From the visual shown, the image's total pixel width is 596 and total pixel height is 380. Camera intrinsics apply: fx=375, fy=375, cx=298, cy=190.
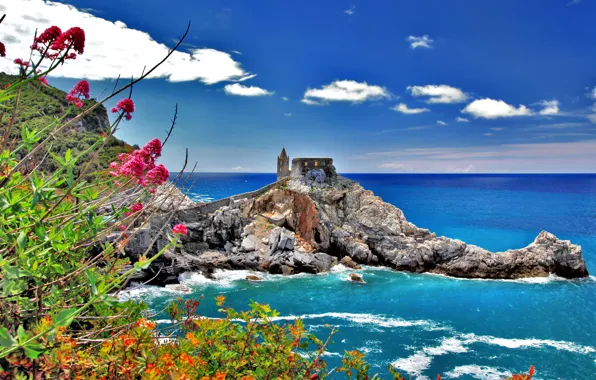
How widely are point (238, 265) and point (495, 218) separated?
194 feet

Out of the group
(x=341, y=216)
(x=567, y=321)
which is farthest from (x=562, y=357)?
(x=341, y=216)

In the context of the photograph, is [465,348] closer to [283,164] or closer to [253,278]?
[253,278]

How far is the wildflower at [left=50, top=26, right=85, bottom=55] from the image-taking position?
3.19 metres

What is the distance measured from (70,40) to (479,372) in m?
20.8

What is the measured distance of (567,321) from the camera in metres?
24.7

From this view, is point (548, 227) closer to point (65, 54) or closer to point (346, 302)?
point (346, 302)

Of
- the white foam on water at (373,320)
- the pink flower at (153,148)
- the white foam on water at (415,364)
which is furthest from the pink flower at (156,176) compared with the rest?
the white foam on water at (373,320)

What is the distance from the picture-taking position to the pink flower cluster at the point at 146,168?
3.83m

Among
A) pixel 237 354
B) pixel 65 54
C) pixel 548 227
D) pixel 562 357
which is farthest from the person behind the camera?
pixel 548 227

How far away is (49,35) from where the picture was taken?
329cm

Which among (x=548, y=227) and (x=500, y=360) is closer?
(x=500, y=360)

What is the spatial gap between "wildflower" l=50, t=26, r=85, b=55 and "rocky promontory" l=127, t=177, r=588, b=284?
29.2 m

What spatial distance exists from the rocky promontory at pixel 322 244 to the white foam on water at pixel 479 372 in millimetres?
16561

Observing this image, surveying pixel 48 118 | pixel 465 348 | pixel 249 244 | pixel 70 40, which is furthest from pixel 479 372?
pixel 249 244
